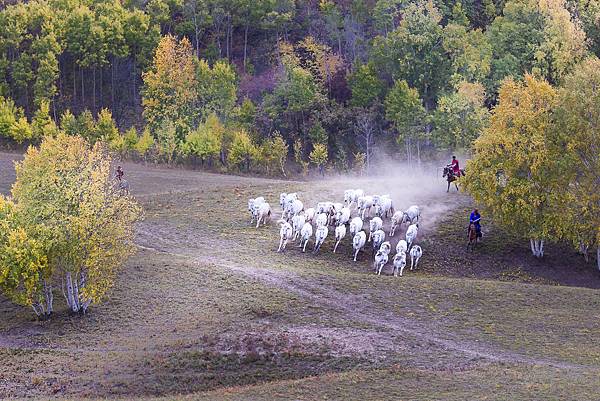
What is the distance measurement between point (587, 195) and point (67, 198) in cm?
2787

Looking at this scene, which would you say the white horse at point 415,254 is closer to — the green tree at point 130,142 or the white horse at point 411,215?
the white horse at point 411,215

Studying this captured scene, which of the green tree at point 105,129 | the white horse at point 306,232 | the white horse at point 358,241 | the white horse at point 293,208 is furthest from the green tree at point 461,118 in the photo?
the green tree at point 105,129

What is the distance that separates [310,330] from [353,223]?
13.6m

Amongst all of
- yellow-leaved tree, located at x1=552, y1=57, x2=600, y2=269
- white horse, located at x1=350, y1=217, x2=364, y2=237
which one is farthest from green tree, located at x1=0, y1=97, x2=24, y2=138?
yellow-leaved tree, located at x1=552, y1=57, x2=600, y2=269

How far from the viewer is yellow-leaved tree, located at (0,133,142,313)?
34562 mm

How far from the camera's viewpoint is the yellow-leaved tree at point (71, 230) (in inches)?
1361

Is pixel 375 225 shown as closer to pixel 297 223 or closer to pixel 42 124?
pixel 297 223

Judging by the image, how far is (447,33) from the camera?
81.0 metres

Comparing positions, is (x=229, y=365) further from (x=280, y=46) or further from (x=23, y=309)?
(x=280, y=46)

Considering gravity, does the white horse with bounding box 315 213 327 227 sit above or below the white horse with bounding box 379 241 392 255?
above

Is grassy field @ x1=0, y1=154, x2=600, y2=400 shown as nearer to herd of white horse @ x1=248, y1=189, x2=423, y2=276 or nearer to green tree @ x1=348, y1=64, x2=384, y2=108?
herd of white horse @ x1=248, y1=189, x2=423, y2=276

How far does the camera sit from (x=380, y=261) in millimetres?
40406

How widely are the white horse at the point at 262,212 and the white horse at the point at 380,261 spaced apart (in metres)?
8.84

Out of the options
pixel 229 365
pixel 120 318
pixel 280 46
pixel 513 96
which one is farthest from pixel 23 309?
pixel 280 46
